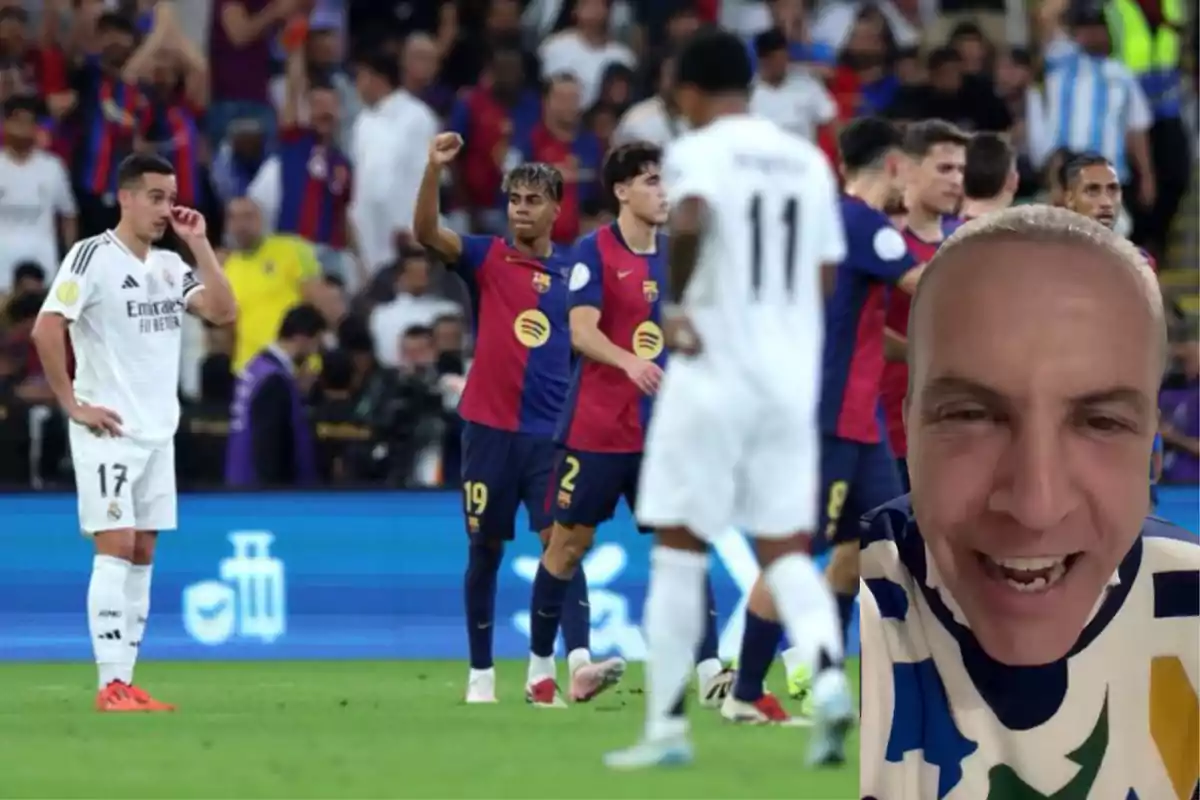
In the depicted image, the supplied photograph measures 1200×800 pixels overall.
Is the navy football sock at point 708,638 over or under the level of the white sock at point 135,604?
under

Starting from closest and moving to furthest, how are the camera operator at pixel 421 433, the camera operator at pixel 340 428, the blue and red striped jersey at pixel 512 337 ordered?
the blue and red striped jersey at pixel 512 337
the camera operator at pixel 421 433
the camera operator at pixel 340 428

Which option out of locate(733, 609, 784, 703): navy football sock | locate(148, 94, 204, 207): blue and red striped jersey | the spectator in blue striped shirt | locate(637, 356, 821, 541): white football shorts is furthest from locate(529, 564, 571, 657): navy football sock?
the spectator in blue striped shirt

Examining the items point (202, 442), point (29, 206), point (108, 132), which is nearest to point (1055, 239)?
point (202, 442)

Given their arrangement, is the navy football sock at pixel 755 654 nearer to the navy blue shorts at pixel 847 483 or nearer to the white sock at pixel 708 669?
the navy blue shorts at pixel 847 483

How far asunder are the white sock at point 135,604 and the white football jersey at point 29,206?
5938 millimetres

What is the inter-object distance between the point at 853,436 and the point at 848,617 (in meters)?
0.95

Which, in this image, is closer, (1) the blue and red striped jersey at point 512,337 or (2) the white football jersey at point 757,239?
(2) the white football jersey at point 757,239

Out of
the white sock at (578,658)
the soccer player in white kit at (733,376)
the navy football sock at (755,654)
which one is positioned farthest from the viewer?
the white sock at (578,658)

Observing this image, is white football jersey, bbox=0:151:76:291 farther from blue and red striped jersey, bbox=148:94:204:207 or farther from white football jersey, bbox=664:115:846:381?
white football jersey, bbox=664:115:846:381

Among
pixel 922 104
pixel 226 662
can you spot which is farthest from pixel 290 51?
pixel 226 662

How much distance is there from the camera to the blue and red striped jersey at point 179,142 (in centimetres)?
1630

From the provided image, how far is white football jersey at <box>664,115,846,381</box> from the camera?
7008mm

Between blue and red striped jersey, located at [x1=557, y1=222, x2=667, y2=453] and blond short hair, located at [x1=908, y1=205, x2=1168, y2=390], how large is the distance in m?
8.48

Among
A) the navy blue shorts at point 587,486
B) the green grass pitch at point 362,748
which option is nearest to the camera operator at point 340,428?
the green grass pitch at point 362,748
